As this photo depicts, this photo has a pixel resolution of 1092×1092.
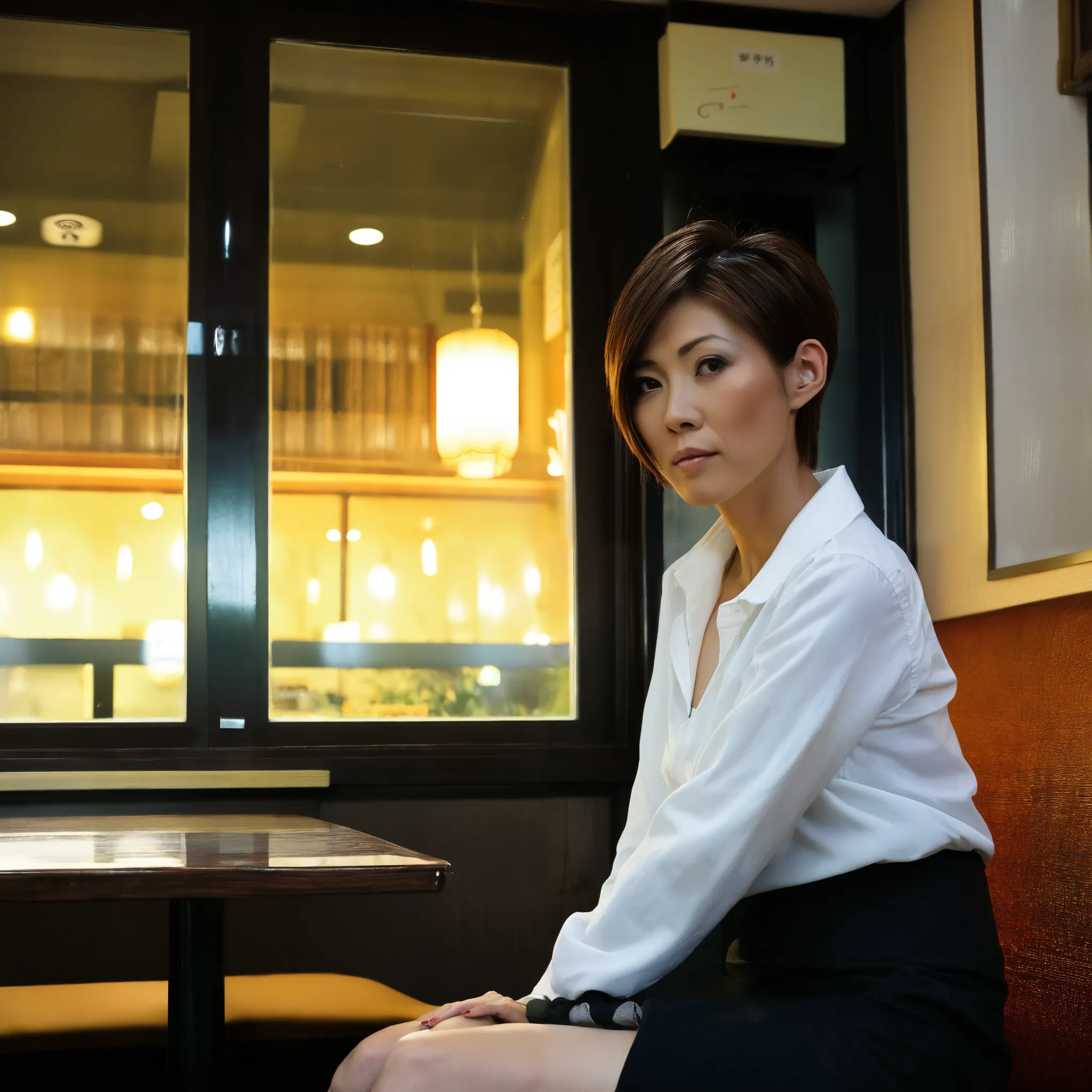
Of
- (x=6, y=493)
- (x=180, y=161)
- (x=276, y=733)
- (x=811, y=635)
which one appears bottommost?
(x=276, y=733)

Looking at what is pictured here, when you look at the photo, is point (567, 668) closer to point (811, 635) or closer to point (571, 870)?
point (571, 870)

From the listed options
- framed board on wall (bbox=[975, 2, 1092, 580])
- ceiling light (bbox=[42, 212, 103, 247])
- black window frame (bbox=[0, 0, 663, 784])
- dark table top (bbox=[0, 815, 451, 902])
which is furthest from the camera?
ceiling light (bbox=[42, 212, 103, 247])

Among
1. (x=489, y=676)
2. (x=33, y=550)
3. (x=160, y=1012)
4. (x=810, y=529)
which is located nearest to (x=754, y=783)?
(x=810, y=529)

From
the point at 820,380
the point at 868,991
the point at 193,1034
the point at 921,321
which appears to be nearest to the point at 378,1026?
the point at 193,1034

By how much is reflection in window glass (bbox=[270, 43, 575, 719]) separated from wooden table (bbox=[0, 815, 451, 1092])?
0.95 m

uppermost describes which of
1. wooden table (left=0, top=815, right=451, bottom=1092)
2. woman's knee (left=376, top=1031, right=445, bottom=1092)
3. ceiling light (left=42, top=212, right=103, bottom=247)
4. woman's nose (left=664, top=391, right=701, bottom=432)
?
ceiling light (left=42, top=212, right=103, bottom=247)

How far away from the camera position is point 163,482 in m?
2.49

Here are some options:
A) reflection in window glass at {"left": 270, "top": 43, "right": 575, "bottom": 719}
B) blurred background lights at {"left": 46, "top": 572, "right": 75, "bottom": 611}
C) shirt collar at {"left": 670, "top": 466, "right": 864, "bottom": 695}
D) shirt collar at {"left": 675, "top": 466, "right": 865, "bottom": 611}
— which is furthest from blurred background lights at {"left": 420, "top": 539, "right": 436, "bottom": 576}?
shirt collar at {"left": 675, "top": 466, "right": 865, "bottom": 611}

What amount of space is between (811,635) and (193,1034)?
2.35 ft

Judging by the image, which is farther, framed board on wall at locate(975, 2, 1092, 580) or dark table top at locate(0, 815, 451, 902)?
framed board on wall at locate(975, 2, 1092, 580)

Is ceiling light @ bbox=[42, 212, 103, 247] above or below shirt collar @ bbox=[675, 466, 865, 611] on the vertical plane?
above

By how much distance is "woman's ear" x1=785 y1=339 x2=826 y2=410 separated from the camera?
1.48 meters

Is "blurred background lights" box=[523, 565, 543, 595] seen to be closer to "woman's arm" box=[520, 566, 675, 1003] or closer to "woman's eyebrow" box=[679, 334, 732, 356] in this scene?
"woman's arm" box=[520, 566, 675, 1003]

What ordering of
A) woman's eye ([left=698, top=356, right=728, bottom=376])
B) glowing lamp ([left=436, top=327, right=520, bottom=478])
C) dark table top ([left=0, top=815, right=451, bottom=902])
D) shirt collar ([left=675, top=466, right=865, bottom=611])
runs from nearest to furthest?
dark table top ([left=0, top=815, right=451, bottom=902]), shirt collar ([left=675, top=466, right=865, bottom=611]), woman's eye ([left=698, top=356, right=728, bottom=376]), glowing lamp ([left=436, top=327, right=520, bottom=478])
